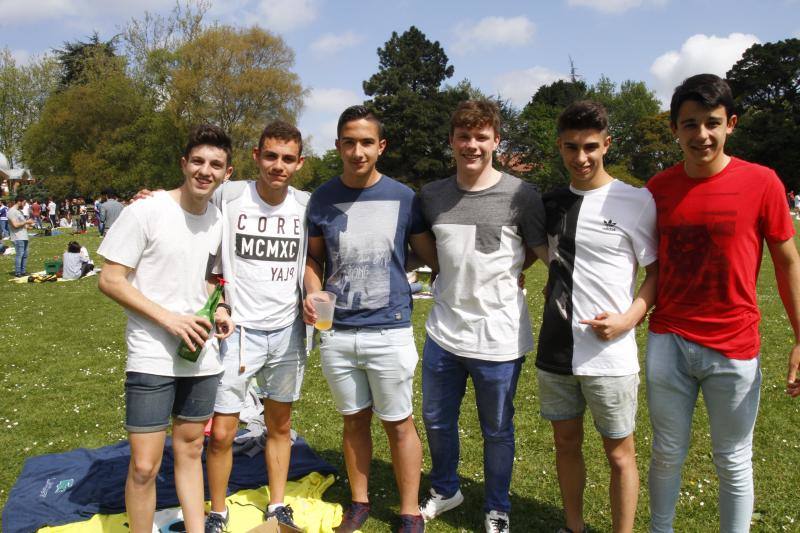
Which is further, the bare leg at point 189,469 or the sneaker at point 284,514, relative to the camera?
the sneaker at point 284,514

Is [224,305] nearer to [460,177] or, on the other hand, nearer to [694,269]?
[460,177]

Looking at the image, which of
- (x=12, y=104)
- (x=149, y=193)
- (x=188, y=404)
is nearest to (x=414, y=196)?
(x=149, y=193)

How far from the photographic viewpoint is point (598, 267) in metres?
2.87

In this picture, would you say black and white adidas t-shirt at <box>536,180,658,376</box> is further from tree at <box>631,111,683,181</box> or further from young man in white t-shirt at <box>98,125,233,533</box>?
tree at <box>631,111,683,181</box>

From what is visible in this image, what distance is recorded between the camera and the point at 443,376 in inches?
132

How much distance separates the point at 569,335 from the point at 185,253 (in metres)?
1.99

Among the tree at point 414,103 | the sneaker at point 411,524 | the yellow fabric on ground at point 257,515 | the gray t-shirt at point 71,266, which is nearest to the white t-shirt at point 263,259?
the yellow fabric on ground at point 257,515

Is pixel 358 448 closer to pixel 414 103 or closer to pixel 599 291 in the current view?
pixel 599 291

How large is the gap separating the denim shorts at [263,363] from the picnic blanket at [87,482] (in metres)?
1.09

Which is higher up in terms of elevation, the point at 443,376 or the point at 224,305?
the point at 224,305

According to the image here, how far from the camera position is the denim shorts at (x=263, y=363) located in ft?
10.4

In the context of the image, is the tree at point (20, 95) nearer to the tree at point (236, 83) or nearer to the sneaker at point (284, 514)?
the tree at point (236, 83)

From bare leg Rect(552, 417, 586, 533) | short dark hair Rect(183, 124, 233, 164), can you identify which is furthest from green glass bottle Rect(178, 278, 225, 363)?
bare leg Rect(552, 417, 586, 533)

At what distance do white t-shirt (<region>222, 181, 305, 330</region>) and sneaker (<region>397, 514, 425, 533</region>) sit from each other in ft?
4.47
